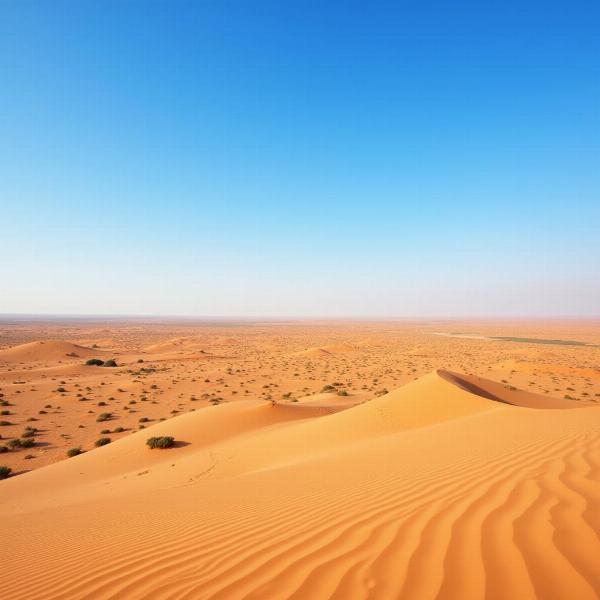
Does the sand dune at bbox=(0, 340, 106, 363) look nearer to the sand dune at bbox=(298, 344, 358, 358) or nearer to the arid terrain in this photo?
the sand dune at bbox=(298, 344, 358, 358)

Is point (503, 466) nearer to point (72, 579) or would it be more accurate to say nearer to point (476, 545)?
point (476, 545)

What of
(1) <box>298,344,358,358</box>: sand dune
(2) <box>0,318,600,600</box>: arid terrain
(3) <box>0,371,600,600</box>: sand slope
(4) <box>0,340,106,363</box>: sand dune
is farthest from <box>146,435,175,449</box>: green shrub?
(4) <box>0,340,106,363</box>: sand dune

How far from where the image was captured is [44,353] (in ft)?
153

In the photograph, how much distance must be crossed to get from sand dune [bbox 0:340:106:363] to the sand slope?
4260 centimetres

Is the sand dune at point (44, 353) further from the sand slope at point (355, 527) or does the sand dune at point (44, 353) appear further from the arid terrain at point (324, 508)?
the sand slope at point (355, 527)

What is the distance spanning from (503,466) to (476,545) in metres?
2.90

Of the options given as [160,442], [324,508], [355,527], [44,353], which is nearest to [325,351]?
[44,353]

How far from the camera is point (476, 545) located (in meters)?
3.00

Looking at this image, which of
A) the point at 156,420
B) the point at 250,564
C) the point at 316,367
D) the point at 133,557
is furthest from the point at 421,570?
the point at 316,367

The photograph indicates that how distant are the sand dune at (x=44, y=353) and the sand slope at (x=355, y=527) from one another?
42.6m

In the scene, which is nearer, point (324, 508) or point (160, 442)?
point (324, 508)

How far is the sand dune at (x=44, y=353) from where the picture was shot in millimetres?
44344

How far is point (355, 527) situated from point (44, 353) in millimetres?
54085

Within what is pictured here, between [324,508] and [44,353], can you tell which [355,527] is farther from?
[44,353]
